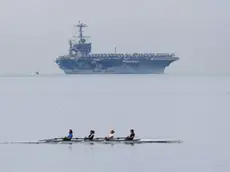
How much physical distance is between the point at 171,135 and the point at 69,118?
21.7 meters

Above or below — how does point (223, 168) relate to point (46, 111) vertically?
below

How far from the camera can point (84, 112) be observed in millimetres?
95812

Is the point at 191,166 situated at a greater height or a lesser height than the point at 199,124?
lesser

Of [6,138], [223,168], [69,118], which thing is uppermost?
[69,118]

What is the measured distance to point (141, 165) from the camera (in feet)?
159

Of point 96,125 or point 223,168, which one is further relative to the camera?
point 96,125

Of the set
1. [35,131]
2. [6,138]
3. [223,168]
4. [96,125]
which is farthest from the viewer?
[96,125]

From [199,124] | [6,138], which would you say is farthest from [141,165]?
[199,124]

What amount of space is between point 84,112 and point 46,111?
4.95 metres

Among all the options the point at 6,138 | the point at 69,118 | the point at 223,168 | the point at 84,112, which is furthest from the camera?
the point at 84,112

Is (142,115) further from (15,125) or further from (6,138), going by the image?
(6,138)

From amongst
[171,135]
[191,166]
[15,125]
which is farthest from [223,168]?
[15,125]

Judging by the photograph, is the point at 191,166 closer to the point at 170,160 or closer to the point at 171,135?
the point at 170,160

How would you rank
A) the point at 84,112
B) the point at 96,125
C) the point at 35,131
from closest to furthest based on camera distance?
the point at 35,131 < the point at 96,125 < the point at 84,112
